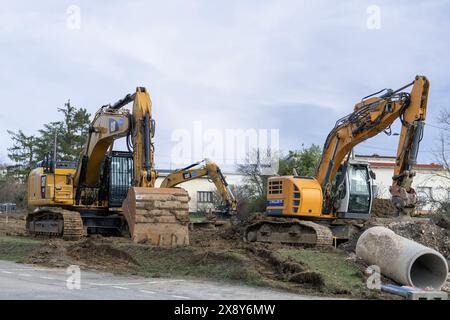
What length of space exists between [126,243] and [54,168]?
8.94 m

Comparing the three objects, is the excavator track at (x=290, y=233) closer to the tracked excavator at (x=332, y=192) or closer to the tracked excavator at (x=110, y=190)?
the tracked excavator at (x=332, y=192)

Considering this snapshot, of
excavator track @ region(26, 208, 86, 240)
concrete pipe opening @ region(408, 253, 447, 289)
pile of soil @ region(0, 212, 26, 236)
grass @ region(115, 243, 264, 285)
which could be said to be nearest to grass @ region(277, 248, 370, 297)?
concrete pipe opening @ region(408, 253, 447, 289)

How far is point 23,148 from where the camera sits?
69500 mm

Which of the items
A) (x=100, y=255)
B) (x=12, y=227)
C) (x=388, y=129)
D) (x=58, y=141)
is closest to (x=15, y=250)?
(x=100, y=255)

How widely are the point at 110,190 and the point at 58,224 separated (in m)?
2.43

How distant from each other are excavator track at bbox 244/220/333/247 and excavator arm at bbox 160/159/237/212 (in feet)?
23.4

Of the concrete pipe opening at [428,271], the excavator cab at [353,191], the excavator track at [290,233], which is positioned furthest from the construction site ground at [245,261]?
the excavator cab at [353,191]

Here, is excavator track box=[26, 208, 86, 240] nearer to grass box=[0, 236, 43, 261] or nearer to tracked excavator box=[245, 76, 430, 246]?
grass box=[0, 236, 43, 261]

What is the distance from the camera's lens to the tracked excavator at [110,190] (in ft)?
63.1

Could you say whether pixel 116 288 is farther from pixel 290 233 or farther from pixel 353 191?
pixel 353 191

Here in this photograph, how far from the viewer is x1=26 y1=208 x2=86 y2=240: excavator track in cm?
2345
